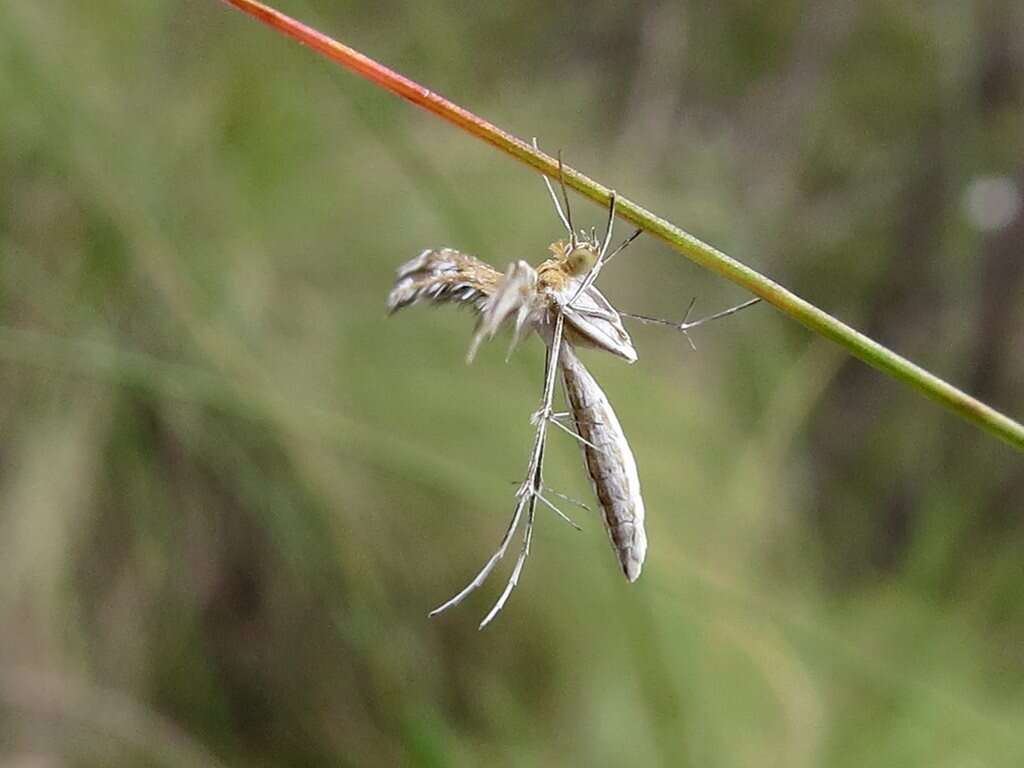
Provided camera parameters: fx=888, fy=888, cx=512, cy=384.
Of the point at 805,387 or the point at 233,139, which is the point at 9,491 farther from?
the point at 805,387

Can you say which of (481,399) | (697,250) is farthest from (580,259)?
(481,399)

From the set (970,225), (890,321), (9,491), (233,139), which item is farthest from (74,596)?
(970,225)

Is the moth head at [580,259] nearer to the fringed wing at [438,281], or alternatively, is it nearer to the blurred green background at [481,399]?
the fringed wing at [438,281]

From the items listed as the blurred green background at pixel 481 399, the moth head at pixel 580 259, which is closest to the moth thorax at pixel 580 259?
the moth head at pixel 580 259

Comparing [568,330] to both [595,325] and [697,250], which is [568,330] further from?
[697,250]

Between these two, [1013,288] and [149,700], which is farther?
[1013,288]

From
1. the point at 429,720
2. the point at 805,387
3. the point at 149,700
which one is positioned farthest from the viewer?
the point at 805,387

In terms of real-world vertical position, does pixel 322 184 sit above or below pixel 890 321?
below

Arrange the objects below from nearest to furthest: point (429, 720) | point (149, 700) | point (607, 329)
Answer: point (607, 329)
point (429, 720)
point (149, 700)
